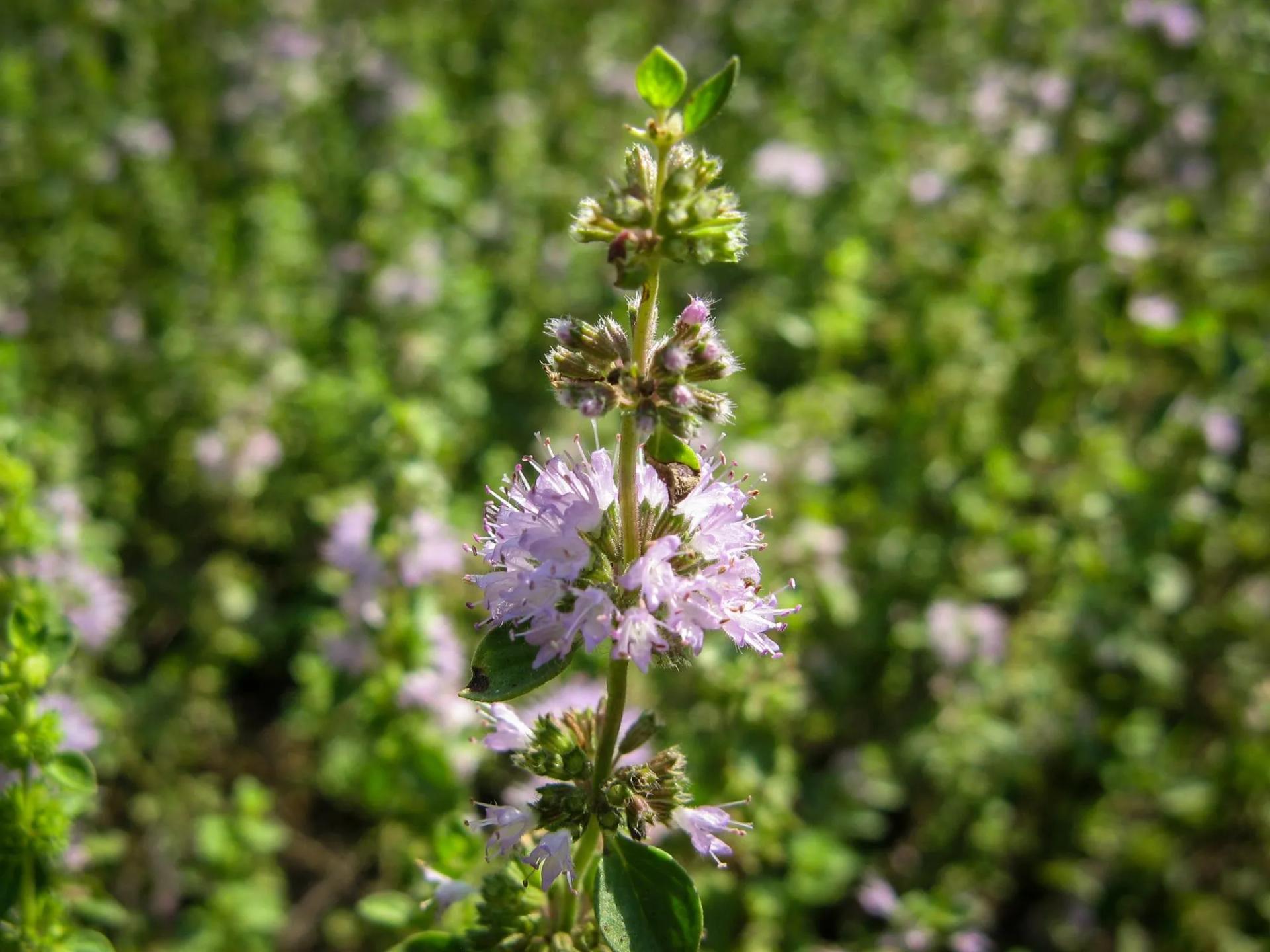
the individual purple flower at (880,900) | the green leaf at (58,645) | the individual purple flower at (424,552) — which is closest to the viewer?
the green leaf at (58,645)

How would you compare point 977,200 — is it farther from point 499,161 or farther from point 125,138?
point 125,138

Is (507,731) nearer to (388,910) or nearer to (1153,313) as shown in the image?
(388,910)

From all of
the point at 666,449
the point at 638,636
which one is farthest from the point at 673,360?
the point at 638,636

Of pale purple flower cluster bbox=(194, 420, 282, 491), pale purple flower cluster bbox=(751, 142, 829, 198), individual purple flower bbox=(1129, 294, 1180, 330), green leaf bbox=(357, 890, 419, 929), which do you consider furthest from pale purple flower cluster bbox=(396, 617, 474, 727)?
pale purple flower cluster bbox=(751, 142, 829, 198)

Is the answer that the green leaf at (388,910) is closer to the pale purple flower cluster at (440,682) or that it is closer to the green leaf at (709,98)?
the pale purple flower cluster at (440,682)

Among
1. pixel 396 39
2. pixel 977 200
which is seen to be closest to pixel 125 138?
pixel 396 39

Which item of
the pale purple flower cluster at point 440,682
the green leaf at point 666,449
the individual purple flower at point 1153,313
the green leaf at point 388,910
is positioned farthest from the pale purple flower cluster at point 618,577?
the individual purple flower at point 1153,313

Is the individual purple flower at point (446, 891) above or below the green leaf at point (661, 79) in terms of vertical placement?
below
